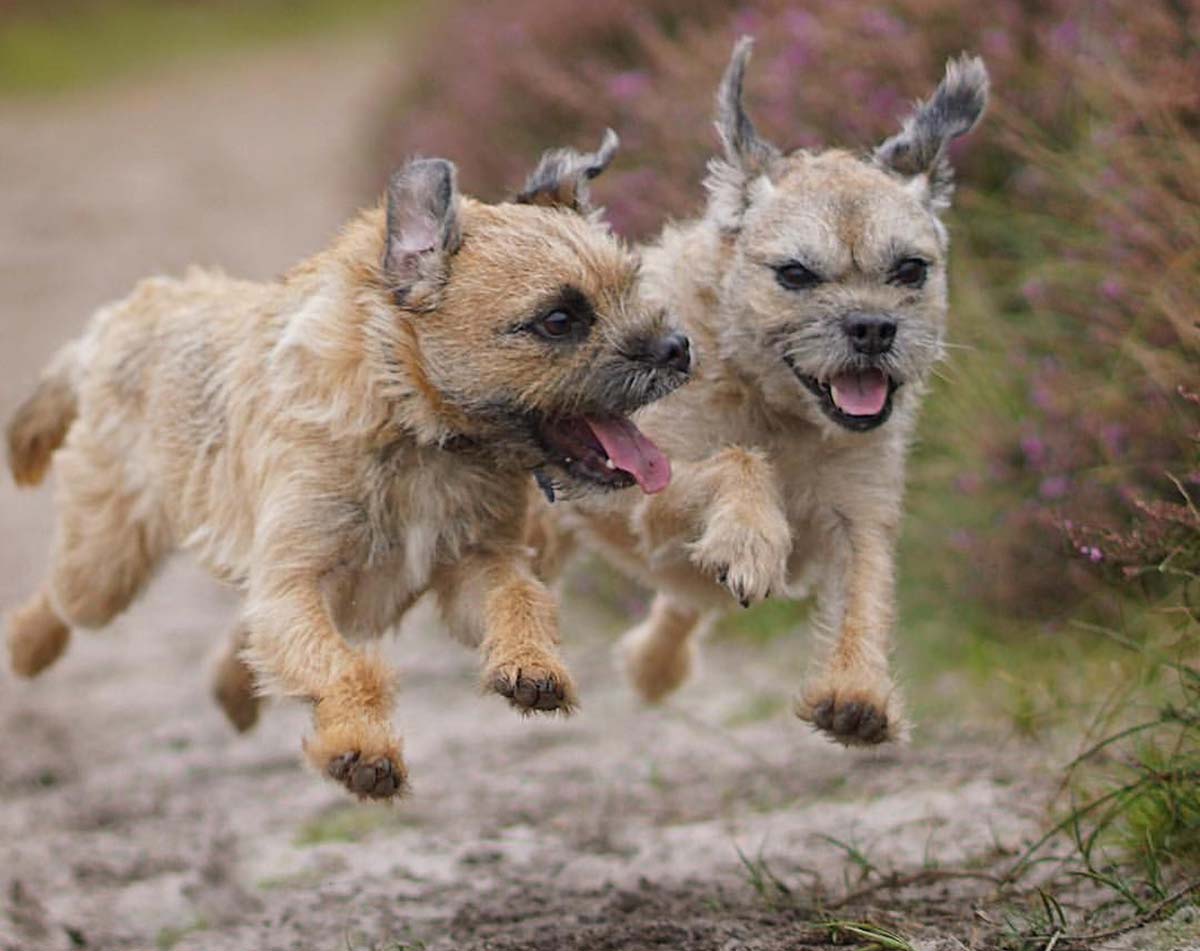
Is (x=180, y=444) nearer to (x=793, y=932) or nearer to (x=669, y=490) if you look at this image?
(x=669, y=490)

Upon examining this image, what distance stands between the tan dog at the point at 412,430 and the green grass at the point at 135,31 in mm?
19864

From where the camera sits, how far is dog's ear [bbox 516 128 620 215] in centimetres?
479

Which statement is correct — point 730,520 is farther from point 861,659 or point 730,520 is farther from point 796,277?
point 796,277

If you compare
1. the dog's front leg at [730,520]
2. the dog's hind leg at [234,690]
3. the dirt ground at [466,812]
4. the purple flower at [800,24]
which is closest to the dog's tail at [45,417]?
the dog's hind leg at [234,690]

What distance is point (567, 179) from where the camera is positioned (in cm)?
479

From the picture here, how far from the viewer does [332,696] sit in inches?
171

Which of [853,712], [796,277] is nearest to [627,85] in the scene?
[796,277]

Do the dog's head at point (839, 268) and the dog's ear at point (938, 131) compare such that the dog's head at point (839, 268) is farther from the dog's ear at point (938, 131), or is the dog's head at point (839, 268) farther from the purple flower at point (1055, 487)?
the purple flower at point (1055, 487)

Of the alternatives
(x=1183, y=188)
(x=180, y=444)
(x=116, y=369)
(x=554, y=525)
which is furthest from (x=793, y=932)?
(x=1183, y=188)

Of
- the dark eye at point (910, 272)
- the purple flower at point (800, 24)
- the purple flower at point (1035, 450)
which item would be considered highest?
the purple flower at point (800, 24)

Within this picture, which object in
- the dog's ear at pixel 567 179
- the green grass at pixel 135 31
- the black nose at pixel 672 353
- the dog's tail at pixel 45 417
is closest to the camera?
the black nose at pixel 672 353

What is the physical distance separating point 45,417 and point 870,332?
116 inches

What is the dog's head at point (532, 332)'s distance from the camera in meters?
4.41

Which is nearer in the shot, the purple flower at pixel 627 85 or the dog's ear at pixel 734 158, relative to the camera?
the dog's ear at pixel 734 158
